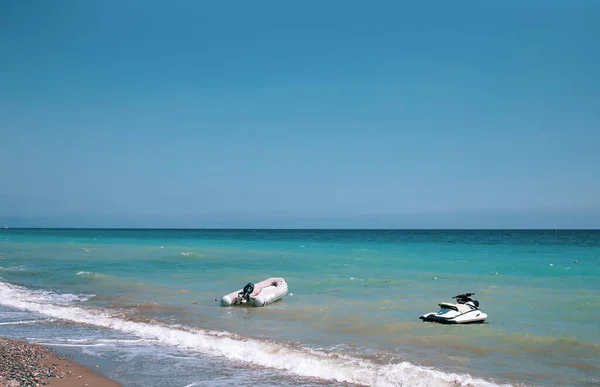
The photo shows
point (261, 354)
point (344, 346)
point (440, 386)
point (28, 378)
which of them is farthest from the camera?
point (344, 346)

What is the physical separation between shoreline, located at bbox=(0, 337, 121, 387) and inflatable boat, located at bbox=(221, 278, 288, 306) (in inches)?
333

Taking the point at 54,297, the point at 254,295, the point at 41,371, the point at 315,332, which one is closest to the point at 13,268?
the point at 54,297

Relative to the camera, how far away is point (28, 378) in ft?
28.2

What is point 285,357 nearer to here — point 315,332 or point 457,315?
point 315,332

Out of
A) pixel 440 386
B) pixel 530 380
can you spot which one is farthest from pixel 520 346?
pixel 440 386

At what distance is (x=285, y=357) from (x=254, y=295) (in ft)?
28.4

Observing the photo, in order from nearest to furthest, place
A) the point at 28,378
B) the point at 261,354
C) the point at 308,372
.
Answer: the point at 28,378, the point at 308,372, the point at 261,354

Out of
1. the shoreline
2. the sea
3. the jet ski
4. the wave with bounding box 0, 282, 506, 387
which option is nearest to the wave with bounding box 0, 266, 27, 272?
the sea

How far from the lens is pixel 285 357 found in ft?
36.3

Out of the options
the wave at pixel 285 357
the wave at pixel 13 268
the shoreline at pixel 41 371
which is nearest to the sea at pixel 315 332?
the wave at pixel 285 357

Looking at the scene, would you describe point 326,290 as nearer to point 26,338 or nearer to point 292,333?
point 292,333

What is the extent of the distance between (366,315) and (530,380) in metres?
7.21

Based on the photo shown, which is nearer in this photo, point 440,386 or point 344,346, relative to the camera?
point 440,386

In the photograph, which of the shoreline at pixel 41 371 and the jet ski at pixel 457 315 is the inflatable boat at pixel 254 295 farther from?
the shoreline at pixel 41 371
